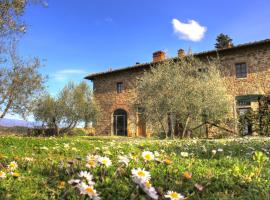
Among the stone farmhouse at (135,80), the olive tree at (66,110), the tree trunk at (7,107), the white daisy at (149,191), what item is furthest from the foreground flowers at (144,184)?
the olive tree at (66,110)

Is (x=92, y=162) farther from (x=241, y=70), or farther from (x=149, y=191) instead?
(x=241, y=70)

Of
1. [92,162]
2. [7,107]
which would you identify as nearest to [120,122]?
[7,107]

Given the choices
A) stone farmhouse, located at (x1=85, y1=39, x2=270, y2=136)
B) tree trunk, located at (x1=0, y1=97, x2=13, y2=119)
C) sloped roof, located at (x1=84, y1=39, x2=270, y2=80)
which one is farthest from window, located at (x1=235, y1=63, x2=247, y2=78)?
tree trunk, located at (x1=0, y1=97, x2=13, y2=119)

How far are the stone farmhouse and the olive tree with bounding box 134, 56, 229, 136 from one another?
107 inches

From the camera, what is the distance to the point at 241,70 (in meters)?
19.5

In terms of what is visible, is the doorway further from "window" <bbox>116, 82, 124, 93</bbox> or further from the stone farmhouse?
"window" <bbox>116, 82, 124, 93</bbox>

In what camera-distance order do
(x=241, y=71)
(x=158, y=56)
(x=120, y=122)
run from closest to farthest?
1. (x=241, y=71)
2. (x=158, y=56)
3. (x=120, y=122)

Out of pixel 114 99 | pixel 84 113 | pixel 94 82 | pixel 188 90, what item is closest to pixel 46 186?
pixel 188 90

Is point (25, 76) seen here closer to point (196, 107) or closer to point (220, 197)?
point (196, 107)

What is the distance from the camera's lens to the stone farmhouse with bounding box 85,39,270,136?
18.7 metres

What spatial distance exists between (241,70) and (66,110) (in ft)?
39.3

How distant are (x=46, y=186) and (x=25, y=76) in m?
14.5

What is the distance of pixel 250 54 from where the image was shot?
1909cm

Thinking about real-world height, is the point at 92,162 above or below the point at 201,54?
below
